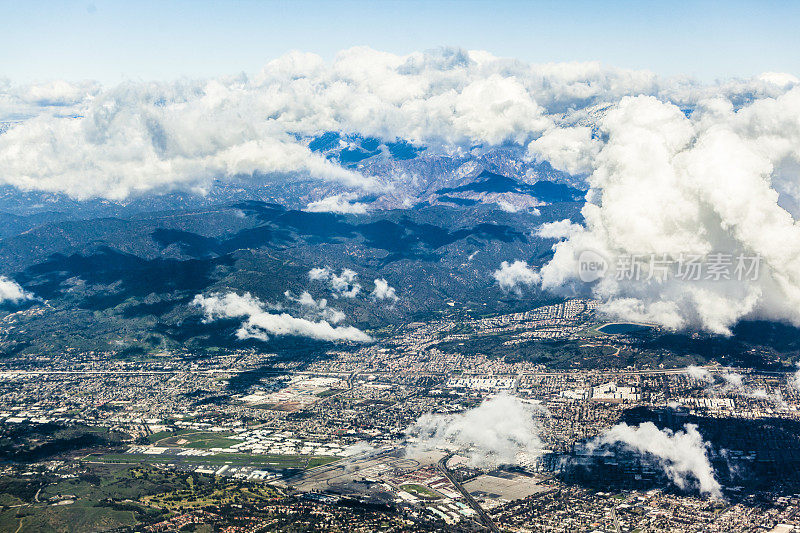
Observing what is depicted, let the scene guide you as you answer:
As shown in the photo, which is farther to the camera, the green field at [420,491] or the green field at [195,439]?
the green field at [195,439]

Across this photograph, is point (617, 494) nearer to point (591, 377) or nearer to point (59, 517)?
point (591, 377)

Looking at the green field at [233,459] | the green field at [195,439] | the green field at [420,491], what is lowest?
the green field at [195,439]

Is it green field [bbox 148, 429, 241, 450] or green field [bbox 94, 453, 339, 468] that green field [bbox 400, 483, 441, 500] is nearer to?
green field [bbox 94, 453, 339, 468]

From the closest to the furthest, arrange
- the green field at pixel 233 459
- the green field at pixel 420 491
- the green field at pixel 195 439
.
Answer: the green field at pixel 420 491
the green field at pixel 233 459
the green field at pixel 195 439

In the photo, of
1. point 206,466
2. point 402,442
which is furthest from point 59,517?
point 402,442

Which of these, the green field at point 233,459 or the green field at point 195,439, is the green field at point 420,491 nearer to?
the green field at point 233,459

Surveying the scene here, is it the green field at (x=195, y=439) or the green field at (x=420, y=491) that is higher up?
the green field at (x=420, y=491)

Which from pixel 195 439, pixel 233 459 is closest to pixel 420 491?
pixel 233 459

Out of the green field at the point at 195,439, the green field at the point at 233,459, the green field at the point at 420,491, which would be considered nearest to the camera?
the green field at the point at 420,491

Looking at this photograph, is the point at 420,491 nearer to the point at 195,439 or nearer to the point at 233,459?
the point at 233,459

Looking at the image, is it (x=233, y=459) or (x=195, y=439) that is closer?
(x=233, y=459)

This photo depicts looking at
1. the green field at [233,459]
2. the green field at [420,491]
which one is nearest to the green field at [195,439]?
the green field at [233,459]
